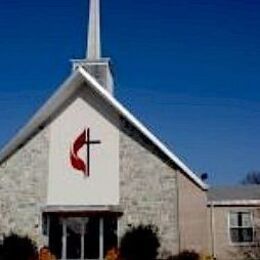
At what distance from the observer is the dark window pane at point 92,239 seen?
31.6m

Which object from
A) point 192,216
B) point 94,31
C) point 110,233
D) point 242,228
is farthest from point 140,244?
point 94,31

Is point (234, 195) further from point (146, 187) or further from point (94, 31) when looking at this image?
point (94, 31)

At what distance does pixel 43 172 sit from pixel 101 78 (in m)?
6.85

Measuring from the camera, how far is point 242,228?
34344 mm

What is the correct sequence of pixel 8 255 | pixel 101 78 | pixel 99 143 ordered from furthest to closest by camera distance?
pixel 101 78 < pixel 99 143 < pixel 8 255

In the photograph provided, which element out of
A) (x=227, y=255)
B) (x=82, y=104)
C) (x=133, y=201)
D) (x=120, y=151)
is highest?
Result: (x=82, y=104)

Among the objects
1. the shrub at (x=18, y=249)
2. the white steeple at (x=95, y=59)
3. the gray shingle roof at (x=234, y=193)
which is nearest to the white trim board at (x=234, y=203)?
the gray shingle roof at (x=234, y=193)

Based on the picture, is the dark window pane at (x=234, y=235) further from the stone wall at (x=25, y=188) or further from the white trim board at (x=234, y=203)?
the stone wall at (x=25, y=188)

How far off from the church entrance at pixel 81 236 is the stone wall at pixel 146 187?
750 millimetres

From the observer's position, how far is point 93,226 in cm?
3222

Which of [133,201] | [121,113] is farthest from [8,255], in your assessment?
[121,113]

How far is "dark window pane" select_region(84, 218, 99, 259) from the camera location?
104 feet

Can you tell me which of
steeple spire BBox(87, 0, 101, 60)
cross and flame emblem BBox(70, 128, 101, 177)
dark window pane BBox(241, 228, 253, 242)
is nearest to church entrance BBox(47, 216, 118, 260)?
cross and flame emblem BBox(70, 128, 101, 177)

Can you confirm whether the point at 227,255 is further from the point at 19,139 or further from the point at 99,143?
the point at 19,139
